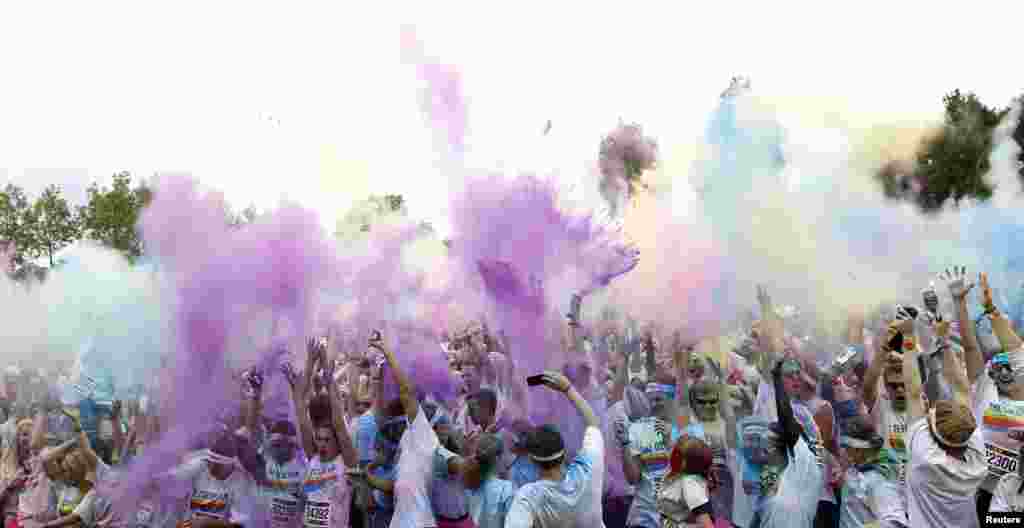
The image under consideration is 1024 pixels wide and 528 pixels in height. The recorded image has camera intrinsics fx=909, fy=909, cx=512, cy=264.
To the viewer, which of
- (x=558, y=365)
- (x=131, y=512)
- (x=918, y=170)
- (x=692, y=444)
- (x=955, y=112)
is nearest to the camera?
(x=692, y=444)

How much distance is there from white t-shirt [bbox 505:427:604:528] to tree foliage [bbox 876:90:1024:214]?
692cm

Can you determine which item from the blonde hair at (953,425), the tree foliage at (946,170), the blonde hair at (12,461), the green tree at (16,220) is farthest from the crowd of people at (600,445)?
the green tree at (16,220)

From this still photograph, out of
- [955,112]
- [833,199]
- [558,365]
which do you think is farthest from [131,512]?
[955,112]

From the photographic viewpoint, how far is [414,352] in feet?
27.5

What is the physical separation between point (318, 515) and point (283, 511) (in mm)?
403

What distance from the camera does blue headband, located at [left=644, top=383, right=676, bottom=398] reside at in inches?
308

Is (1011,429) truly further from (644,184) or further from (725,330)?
(644,184)

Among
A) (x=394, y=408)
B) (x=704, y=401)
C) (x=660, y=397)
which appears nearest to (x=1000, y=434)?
(x=704, y=401)

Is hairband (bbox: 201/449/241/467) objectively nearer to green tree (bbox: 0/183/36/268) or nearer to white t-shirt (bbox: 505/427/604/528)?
white t-shirt (bbox: 505/427/604/528)

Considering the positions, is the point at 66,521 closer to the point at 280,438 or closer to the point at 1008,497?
the point at 280,438

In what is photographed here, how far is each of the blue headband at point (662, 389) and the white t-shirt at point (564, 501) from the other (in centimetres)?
274

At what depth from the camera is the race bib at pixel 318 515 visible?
6840 mm

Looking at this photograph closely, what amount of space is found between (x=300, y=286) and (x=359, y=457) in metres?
1.54

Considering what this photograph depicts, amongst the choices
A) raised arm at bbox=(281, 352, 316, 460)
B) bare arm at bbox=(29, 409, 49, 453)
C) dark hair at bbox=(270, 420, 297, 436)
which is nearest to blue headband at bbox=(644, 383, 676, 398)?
raised arm at bbox=(281, 352, 316, 460)
